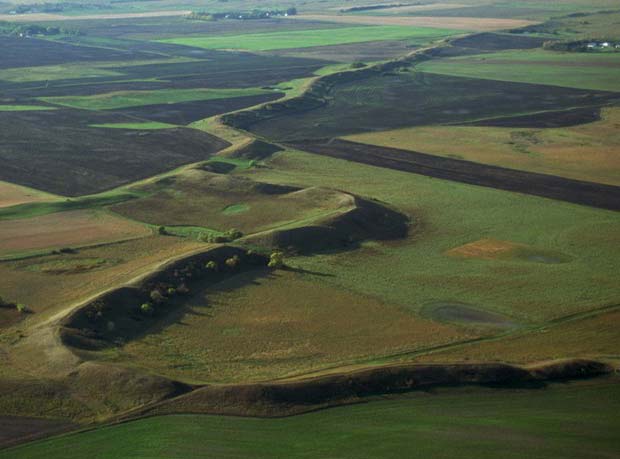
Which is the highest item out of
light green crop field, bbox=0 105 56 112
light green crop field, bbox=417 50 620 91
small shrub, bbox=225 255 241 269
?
light green crop field, bbox=417 50 620 91

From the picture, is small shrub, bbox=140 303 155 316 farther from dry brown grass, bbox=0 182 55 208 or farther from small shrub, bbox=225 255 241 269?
dry brown grass, bbox=0 182 55 208

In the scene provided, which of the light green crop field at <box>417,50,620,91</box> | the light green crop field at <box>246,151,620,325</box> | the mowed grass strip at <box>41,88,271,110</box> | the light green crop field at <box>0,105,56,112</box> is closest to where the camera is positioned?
the light green crop field at <box>246,151,620,325</box>

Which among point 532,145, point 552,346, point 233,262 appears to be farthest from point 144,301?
point 532,145

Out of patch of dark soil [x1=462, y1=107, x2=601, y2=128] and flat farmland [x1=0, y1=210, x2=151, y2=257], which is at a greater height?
patch of dark soil [x1=462, y1=107, x2=601, y2=128]

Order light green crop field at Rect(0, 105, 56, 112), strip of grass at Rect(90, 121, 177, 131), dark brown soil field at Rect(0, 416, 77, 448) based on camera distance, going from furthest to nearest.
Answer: light green crop field at Rect(0, 105, 56, 112)
strip of grass at Rect(90, 121, 177, 131)
dark brown soil field at Rect(0, 416, 77, 448)

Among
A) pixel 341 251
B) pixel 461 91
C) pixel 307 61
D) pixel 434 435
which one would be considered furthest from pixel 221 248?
pixel 307 61

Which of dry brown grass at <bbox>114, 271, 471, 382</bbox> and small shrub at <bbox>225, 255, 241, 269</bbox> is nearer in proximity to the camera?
dry brown grass at <bbox>114, 271, 471, 382</bbox>

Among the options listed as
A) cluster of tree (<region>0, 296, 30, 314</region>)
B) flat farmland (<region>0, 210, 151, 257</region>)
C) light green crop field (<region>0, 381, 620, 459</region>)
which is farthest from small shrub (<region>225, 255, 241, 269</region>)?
light green crop field (<region>0, 381, 620, 459</region>)

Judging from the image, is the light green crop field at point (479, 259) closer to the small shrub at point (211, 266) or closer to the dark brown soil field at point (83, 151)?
the small shrub at point (211, 266)
